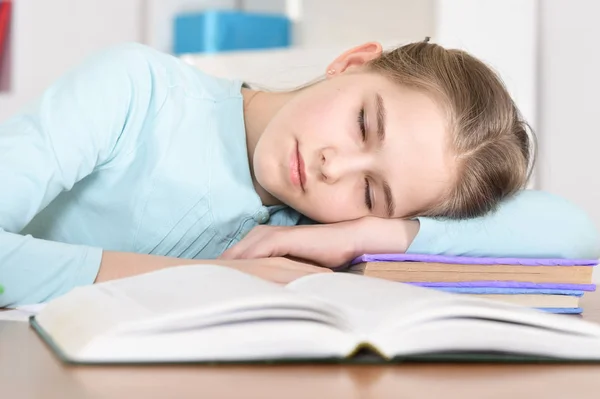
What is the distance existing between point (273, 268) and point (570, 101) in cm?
139

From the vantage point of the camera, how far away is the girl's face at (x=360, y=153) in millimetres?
1106

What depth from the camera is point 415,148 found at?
1109 mm

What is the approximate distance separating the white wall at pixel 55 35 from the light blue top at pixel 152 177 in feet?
4.55

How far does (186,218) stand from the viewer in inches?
48.0

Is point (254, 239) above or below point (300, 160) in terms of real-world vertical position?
below

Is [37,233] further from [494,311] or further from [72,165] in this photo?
[494,311]

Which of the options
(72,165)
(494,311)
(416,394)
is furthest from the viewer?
(72,165)

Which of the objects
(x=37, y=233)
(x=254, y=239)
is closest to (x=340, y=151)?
(x=254, y=239)

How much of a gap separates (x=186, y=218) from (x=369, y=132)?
1.00 ft

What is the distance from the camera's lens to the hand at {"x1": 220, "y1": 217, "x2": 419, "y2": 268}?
109 cm

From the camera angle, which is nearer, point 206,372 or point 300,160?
point 206,372

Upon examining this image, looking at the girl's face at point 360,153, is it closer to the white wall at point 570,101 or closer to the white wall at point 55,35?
the white wall at point 570,101

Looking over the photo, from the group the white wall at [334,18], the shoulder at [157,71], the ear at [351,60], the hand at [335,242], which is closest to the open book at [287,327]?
the hand at [335,242]

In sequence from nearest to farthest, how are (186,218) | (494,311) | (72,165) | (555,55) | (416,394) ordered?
(416,394), (494,311), (72,165), (186,218), (555,55)
